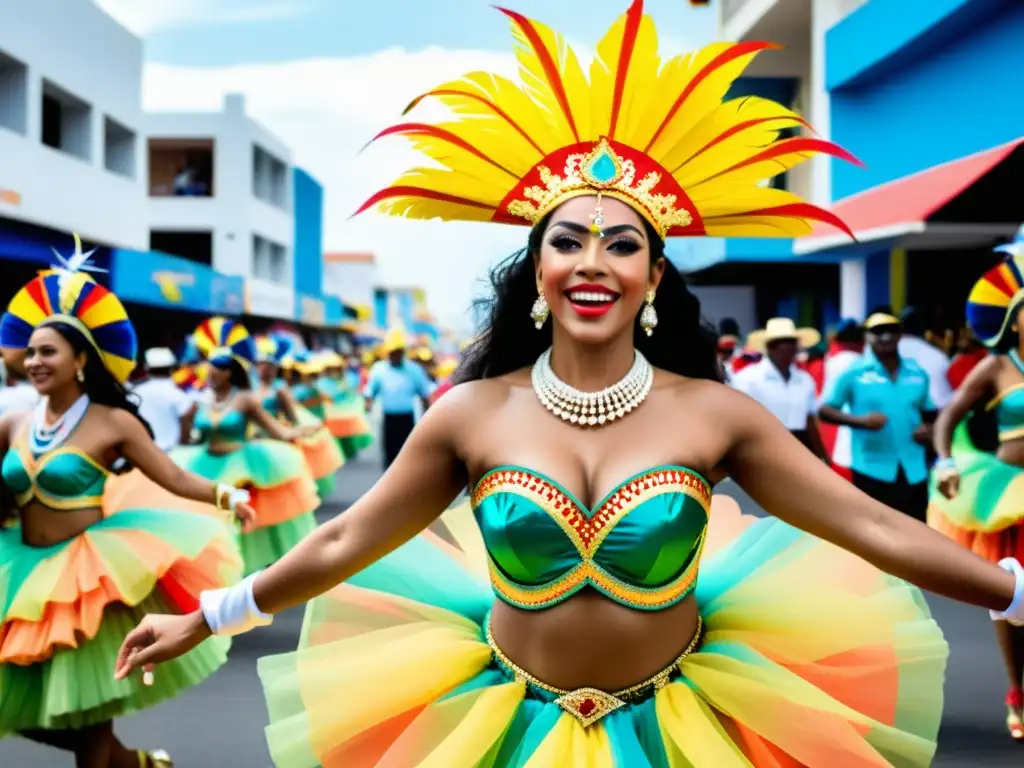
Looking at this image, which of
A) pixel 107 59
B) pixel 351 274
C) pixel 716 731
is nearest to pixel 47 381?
pixel 716 731

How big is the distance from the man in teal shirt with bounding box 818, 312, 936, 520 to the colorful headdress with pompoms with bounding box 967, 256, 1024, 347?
118 inches

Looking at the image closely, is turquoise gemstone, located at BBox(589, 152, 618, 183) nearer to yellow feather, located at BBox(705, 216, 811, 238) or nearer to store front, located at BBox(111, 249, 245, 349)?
yellow feather, located at BBox(705, 216, 811, 238)

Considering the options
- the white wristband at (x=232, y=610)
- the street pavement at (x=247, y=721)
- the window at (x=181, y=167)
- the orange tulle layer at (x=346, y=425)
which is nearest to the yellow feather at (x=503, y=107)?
the white wristband at (x=232, y=610)

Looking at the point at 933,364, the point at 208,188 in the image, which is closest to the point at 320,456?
the point at 933,364

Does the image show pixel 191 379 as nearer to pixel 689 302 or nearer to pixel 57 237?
pixel 57 237

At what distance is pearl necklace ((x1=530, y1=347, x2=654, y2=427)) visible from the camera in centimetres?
338

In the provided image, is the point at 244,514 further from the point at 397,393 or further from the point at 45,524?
the point at 397,393

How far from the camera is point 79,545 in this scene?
18.6ft

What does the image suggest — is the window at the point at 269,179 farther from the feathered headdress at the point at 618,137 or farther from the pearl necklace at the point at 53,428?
the feathered headdress at the point at 618,137

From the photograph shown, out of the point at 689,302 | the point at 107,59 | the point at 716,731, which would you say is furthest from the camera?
the point at 107,59

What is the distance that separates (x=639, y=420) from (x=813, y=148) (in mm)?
814

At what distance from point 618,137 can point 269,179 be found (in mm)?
56188

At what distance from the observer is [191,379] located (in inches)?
631

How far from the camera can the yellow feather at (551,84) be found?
3.44 metres
